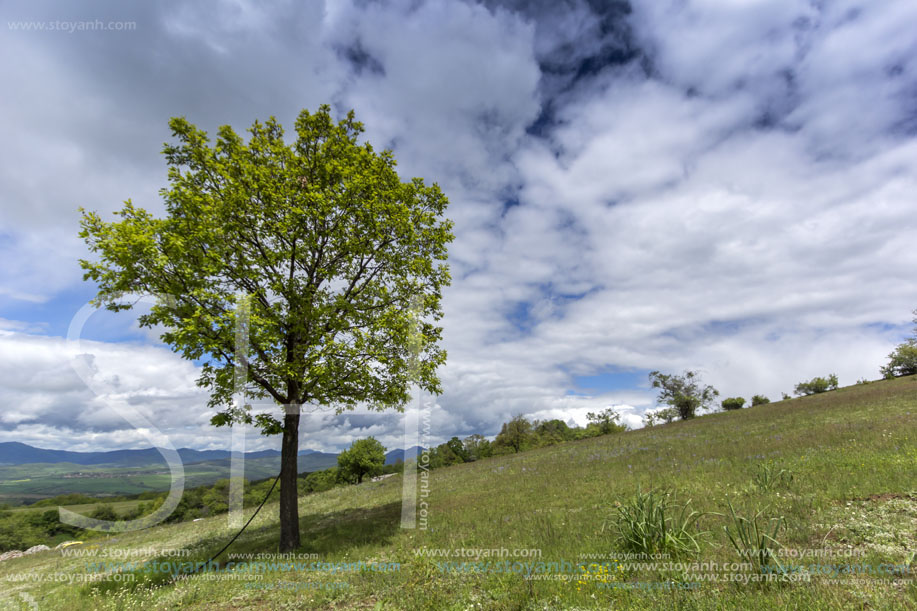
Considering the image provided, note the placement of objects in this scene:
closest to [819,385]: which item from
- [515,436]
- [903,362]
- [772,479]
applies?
[903,362]

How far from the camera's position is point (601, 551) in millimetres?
7473

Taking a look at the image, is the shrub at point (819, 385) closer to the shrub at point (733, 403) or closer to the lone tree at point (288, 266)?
the shrub at point (733, 403)

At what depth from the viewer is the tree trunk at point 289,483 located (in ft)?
36.1

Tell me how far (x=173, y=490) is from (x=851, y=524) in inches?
692

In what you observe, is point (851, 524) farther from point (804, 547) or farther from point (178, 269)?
point (178, 269)

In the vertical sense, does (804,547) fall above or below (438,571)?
above

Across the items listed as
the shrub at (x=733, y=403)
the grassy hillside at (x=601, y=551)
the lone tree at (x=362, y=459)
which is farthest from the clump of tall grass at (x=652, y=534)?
the shrub at (x=733, y=403)

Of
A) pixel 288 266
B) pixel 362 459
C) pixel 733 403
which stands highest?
pixel 288 266

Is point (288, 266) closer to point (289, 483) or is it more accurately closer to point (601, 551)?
point (289, 483)

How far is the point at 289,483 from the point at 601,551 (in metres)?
9.53

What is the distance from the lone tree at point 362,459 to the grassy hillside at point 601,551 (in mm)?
44044

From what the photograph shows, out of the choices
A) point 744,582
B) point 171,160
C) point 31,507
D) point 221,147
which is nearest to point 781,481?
point 744,582

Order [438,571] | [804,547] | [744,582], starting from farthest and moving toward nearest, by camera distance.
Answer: [438,571] → [804,547] → [744,582]

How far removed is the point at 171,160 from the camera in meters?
11.3
